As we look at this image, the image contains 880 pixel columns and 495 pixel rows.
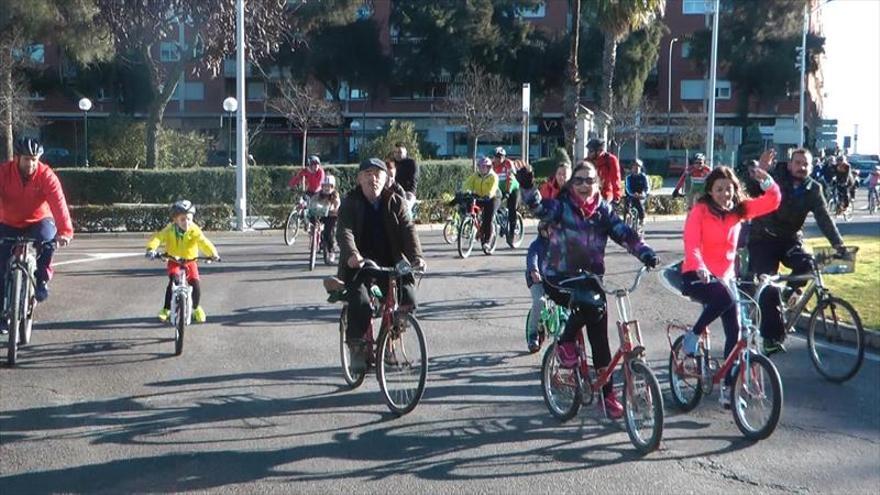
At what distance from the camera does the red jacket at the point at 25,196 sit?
9750mm

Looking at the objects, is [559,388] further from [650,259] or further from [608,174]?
[608,174]

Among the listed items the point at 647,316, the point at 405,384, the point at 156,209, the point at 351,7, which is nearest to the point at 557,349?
the point at 405,384

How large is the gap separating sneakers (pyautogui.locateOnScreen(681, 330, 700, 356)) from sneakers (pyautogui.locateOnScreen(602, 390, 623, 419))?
664 millimetres

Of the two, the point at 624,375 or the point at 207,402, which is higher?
the point at 624,375

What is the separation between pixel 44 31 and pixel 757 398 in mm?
30112

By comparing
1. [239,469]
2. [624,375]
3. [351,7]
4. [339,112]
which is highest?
[351,7]

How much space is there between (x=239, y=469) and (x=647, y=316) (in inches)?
280

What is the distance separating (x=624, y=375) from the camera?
6.89 meters

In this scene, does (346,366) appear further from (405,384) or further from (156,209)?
(156,209)

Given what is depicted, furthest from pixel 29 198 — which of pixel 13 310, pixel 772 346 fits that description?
pixel 772 346

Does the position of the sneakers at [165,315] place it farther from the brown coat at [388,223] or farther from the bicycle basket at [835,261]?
the bicycle basket at [835,261]

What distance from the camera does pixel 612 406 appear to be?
7.48 metres

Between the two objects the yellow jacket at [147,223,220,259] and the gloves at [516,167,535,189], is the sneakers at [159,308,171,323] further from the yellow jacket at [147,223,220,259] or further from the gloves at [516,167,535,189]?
the gloves at [516,167,535,189]

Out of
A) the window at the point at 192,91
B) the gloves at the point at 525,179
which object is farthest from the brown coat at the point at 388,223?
the window at the point at 192,91
